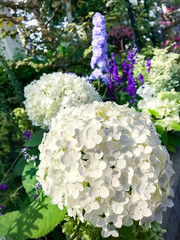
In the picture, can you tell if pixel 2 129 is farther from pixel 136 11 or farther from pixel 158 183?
pixel 136 11

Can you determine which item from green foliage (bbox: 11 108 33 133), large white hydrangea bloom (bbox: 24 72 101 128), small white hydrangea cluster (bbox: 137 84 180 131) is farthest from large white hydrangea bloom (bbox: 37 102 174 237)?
green foliage (bbox: 11 108 33 133)

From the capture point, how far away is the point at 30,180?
157 cm

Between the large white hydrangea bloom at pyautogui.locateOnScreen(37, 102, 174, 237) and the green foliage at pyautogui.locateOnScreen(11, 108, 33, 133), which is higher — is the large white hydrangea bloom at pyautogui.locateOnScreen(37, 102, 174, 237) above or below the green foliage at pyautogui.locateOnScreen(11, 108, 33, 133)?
above

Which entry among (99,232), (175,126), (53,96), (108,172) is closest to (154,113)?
(175,126)

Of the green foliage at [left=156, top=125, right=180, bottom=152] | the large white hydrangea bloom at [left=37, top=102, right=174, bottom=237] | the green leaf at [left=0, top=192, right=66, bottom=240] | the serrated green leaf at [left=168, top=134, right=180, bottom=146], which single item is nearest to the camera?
the large white hydrangea bloom at [left=37, top=102, right=174, bottom=237]

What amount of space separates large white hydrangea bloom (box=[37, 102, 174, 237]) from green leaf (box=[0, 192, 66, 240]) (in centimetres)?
15

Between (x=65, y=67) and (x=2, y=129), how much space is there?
6.82ft

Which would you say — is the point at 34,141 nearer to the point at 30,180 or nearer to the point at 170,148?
the point at 30,180

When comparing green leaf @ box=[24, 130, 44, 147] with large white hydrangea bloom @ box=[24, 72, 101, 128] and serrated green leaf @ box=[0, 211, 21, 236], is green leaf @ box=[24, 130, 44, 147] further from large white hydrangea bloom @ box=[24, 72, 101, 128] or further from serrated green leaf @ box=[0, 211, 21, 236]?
serrated green leaf @ box=[0, 211, 21, 236]

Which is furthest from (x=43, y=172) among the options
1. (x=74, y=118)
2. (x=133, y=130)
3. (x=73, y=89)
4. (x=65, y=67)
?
(x=65, y=67)

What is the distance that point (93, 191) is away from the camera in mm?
847

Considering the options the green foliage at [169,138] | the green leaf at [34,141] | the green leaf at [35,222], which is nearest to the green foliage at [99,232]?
the green leaf at [35,222]

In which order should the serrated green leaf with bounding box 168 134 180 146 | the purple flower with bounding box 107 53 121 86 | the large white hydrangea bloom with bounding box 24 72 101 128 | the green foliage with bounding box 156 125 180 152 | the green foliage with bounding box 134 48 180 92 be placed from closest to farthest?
the large white hydrangea bloom with bounding box 24 72 101 128, the green foliage with bounding box 156 125 180 152, the serrated green leaf with bounding box 168 134 180 146, the purple flower with bounding box 107 53 121 86, the green foliage with bounding box 134 48 180 92

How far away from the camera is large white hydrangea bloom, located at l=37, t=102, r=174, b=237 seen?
847 millimetres
